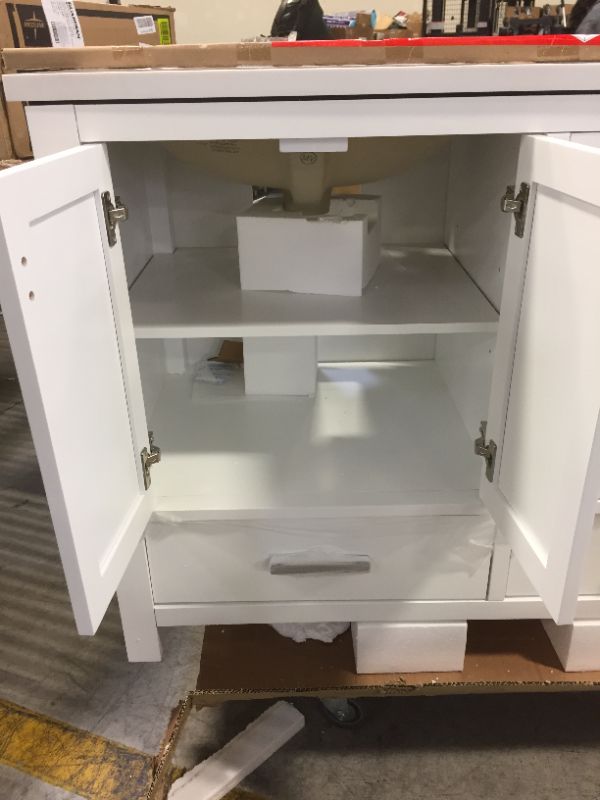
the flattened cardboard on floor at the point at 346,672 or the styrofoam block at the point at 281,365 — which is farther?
the styrofoam block at the point at 281,365

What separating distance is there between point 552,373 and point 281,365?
1.98 feet

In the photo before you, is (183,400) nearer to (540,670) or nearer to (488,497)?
(488,497)

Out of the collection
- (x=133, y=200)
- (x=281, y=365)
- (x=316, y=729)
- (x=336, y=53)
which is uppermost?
(x=336, y=53)

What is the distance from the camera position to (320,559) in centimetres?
94

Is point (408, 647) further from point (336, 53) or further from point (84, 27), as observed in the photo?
point (84, 27)

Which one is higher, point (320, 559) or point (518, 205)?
point (518, 205)

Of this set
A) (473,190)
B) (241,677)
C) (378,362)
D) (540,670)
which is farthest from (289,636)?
(473,190)

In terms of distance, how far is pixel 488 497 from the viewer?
0.88 meters

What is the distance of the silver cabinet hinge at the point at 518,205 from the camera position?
0.73 meters

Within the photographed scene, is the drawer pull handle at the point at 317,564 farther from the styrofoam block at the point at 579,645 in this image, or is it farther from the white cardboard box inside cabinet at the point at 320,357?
the styrofoam block at the point at 579,645

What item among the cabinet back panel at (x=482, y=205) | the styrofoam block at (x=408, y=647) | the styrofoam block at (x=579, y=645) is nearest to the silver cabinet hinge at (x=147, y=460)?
the styrofoam block at (x=408, y=647)

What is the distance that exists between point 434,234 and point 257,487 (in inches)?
25.6

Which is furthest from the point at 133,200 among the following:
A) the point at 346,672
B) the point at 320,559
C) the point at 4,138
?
the point at 346,672

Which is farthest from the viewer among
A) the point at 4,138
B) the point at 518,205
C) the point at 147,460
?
the point at 4,138
